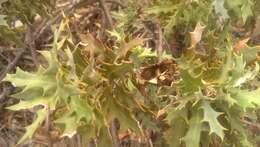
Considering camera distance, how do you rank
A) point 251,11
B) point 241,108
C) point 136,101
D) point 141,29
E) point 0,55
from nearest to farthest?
point 241,108, point 136,101, point 251,11, point 141,29, point 0,55

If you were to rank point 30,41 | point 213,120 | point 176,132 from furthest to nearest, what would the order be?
point 30,41 → point 176,132 → point 213,120

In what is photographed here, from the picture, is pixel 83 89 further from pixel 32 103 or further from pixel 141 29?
pixel 141 29

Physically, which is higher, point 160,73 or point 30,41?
point 160,73

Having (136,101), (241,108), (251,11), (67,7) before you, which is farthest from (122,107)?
(67,7)

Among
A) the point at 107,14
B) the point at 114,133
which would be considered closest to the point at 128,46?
the point at 114,133

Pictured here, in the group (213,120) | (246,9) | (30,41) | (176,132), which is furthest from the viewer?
(30,41)

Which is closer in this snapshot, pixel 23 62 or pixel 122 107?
pixel 122 107

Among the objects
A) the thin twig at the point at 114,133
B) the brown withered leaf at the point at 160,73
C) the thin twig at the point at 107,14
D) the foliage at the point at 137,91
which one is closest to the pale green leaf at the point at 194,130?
the foliage at the point at 137,91

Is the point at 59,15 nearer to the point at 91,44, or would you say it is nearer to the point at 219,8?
the point at 219,8

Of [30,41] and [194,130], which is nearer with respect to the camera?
[194,130]

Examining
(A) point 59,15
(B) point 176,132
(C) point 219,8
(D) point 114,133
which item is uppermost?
(C) point 219,8

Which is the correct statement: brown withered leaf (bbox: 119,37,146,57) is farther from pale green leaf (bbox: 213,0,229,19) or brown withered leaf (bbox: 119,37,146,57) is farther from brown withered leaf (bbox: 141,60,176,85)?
pale green leaf (bbox: 213,0,229,19)
